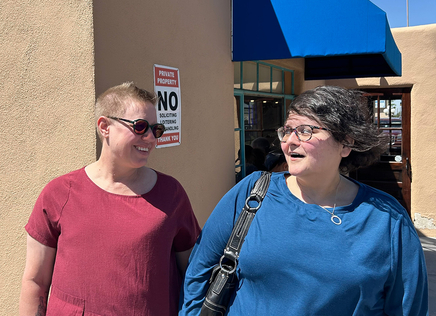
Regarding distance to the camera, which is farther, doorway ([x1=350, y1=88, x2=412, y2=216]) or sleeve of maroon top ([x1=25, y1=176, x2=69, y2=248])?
doorway ([x1=350, y1=88, x2=412, y2=216])

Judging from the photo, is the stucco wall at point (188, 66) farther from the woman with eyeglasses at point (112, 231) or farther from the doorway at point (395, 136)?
the doorway at point (395, 136)

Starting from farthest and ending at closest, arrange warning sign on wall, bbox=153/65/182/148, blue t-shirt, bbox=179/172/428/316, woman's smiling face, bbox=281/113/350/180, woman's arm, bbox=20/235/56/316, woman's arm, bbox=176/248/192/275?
1. warning sign on wall, bbox=153/65/182/148
2. woman's arm, bbox=176/248/192/275
3. woman's arm, bbox=20/235/56/316
4. woman's smiling face, bbox=281/113/350/180
5. blue t-shirt, bbox=179/172/428/316

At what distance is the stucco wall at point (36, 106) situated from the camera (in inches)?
106

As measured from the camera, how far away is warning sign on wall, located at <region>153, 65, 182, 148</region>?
10.6ft

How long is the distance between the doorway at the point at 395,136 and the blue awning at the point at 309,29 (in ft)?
8.88

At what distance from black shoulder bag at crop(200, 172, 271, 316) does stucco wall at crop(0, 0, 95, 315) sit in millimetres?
1399

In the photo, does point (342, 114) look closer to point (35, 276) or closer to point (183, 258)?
point (183, 258)

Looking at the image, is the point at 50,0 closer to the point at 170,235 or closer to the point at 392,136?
the point at 170,235

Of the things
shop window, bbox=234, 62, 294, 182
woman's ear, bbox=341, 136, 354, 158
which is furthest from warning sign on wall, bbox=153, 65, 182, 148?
woman's ear, bbox=341, 136, 354, 158

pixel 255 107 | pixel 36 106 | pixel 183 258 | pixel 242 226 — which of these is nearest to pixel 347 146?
pixel 242 226

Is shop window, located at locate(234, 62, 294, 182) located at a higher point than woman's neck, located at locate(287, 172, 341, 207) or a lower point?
higher

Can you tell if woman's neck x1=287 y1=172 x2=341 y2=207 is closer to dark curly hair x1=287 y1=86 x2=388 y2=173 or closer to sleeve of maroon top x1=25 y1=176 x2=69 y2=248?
dark curly hair x1=287 y1=86 x2=388 y2=173

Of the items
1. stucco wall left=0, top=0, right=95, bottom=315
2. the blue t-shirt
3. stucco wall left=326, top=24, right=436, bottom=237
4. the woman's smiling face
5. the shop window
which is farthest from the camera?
stucco wall left=326, top=24, right=436, bottom=237

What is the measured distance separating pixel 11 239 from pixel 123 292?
1.81m
